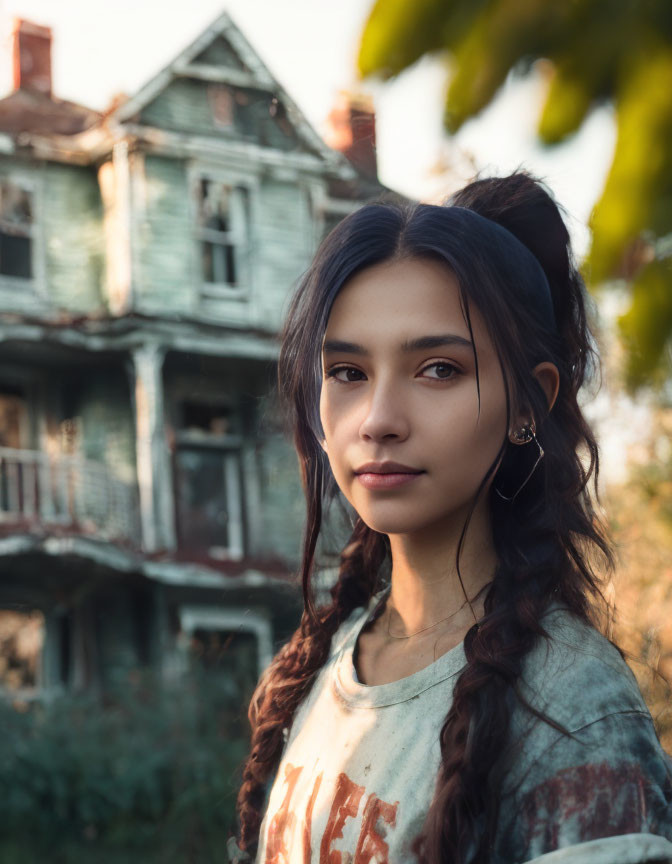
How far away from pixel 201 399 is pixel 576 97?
1576 cm

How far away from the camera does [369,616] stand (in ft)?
5.98

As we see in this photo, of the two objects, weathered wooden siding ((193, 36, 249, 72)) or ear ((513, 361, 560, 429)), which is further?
weathered wooden siding ((193, 36, 249, 72))

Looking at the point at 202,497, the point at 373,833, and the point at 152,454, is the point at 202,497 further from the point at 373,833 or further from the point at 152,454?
the point at 373,833

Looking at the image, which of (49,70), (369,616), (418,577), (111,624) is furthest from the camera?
(49,70)

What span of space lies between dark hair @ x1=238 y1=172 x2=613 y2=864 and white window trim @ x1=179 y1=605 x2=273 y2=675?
13.0 metres

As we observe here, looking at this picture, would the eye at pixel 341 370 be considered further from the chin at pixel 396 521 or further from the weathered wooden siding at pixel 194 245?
the weathered wooden siding at pixel 194 245

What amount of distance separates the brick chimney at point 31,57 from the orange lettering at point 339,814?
16215 mm

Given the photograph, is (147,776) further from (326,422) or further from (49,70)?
(49,70)

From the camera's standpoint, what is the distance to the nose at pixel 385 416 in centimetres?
152

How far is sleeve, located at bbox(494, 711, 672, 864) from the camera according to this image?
47.8 inches

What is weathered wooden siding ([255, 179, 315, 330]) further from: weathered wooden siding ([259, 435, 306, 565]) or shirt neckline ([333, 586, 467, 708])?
shirt neckline ([333, 586, 467, 708])

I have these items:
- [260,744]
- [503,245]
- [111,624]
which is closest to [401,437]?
[503,245]

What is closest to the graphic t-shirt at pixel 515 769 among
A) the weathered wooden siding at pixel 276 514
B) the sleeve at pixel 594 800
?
the sleeve at pixel 594 800

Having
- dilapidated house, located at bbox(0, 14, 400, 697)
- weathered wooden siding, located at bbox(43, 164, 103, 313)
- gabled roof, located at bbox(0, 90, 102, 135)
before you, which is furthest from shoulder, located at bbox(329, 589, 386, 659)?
gabled roof, located at bbox(0, 90, 102, 135)
